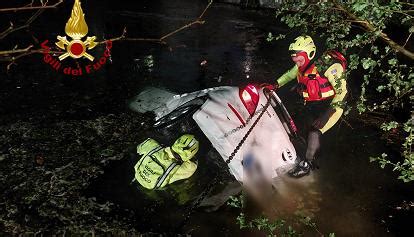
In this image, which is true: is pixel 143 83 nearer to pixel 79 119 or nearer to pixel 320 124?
pixel 79 119

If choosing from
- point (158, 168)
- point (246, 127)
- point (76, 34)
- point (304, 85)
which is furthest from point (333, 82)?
point (76, 34)

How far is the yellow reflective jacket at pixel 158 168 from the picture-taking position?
18.3 ft

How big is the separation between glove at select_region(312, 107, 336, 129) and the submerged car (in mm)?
514

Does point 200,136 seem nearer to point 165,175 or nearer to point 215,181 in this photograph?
point 215,181

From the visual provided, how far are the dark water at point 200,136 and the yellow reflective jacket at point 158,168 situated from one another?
9.7 inches

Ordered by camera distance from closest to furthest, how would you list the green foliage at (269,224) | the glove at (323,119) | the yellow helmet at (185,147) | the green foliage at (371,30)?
1. the green foliage at (371,30)
2. the green foliage at (269,224)
3. the yellow helmet at (185,147)
4. the glove at (323,119)

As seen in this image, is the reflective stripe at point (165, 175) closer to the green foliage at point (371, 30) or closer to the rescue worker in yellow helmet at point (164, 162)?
the rescue worker in yellow helmet at point (164, 162)

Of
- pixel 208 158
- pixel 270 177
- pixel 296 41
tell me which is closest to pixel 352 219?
pixel 270 177

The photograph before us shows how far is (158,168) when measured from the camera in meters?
5.59

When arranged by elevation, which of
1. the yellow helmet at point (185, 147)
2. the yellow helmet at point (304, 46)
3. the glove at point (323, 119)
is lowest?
the glove at point (323, 119)

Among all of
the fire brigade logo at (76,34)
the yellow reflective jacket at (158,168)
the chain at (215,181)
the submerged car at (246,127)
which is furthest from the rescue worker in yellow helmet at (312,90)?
the fire brigade logo at (76,34)

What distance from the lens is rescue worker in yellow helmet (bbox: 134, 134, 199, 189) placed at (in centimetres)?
552

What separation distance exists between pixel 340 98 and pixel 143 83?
18.9ft

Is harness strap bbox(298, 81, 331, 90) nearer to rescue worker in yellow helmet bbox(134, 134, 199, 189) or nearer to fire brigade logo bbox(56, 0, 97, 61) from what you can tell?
rescue worker in yellow helmet bbox(134, 134, 199, 189)
